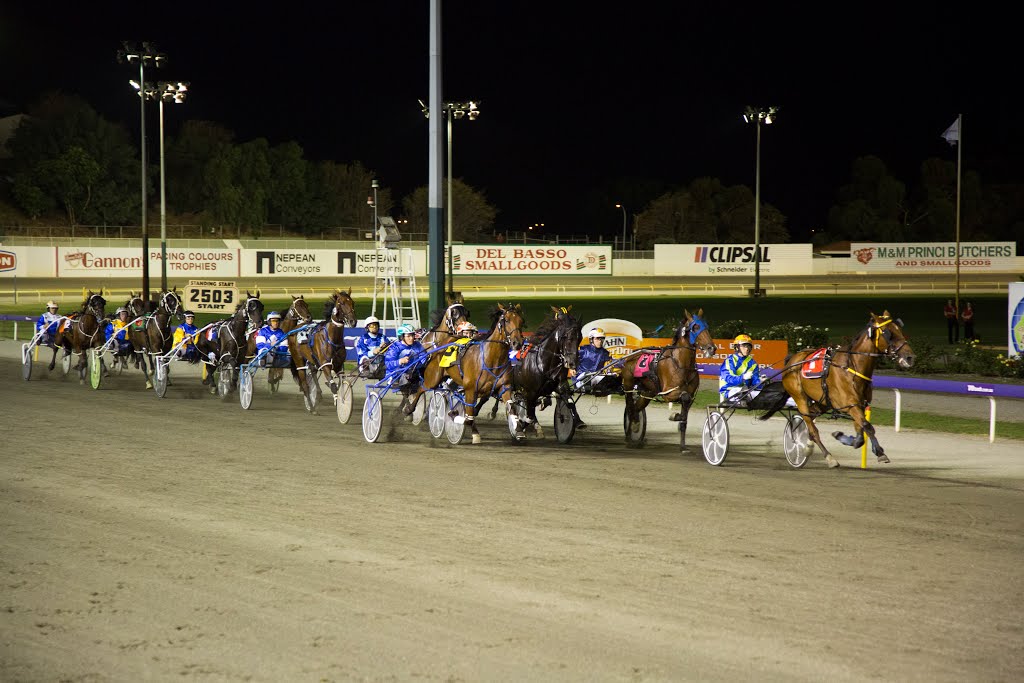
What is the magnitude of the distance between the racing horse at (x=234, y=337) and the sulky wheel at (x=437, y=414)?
172 inches

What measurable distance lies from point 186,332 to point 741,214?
266 ft

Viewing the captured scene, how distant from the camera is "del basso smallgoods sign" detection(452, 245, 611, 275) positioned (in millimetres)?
56875

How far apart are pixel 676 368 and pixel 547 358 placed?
4.25 feet

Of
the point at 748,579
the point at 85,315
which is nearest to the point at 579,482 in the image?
the point at 748,579

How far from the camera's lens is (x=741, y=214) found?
9394 centimetres

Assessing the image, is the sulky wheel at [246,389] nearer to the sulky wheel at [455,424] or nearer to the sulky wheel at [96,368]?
the sulky wheel at [96,368]

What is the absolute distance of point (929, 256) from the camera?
216ft

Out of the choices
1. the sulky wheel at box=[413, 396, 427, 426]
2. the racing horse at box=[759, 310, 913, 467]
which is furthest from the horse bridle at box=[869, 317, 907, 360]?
the sulky wheel at box=[413, 396, 427, 426]

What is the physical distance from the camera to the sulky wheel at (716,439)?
10.8 meters

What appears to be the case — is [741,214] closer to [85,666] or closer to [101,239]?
[101,239]

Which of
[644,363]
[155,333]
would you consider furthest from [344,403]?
[155,333]

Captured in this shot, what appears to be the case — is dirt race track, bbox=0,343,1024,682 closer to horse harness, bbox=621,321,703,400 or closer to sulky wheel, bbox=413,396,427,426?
horse harness, bbox=621,321,703,400

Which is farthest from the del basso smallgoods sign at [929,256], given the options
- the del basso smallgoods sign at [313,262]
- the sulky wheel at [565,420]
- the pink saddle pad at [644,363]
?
the pink saddle pad at [644,363]

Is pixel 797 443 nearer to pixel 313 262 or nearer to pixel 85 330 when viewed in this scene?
pixel 85 330
